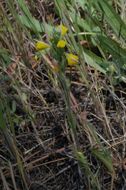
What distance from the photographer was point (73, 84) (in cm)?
155

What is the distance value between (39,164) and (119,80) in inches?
14.7

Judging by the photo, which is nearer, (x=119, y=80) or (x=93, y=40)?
(x=119, y=80)

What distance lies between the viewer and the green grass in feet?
4.19

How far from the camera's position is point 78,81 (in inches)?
61.6

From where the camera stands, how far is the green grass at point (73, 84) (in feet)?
4.19

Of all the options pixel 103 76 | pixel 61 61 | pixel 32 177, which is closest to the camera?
pixel 61 61

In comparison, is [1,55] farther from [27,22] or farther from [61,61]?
[61,61]

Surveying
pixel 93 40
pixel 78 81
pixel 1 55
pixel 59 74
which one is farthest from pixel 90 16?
pixel 59 74

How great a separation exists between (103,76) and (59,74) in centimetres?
42

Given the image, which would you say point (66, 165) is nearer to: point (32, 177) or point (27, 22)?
point (32, 177)

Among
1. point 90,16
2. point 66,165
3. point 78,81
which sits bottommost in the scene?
point 66,165

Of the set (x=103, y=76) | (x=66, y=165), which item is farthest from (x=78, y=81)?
(x=66, y=165)

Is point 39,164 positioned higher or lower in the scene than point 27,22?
lower

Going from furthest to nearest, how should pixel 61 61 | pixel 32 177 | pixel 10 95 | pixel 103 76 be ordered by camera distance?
pixel 103 76 < pixel 10 95 < pixel 32 177 < pixel 61 61
